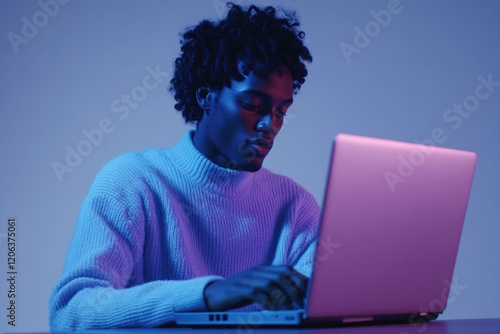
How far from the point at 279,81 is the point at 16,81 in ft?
3.65

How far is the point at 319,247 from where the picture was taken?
92 centimetres

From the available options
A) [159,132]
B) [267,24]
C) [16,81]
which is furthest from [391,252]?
[16,81]

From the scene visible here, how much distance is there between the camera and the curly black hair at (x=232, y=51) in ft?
5.37

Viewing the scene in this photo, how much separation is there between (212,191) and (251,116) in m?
0.21

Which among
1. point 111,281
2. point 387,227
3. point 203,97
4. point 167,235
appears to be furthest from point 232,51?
point 387,227

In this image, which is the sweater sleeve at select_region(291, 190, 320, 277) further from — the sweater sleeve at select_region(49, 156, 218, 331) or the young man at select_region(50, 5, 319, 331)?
the sweater sleeve at select_region(49, 156, 218, 331)

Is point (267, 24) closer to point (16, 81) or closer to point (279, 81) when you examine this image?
point (279, 81)

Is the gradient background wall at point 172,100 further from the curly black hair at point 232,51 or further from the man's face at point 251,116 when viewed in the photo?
the man's face at point 251,116

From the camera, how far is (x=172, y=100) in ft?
7.91

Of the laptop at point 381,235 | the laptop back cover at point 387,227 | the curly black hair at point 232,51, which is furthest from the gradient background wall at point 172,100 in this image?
the laptop back cover at point 387,227

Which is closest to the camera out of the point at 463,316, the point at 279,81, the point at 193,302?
the point at 193,302

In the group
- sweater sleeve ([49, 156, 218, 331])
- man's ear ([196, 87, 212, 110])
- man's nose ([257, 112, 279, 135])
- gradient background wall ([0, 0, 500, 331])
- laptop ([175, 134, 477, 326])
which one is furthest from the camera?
gradient background wall ([0, 0, 500, 331])

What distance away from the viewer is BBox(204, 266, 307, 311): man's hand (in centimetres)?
98

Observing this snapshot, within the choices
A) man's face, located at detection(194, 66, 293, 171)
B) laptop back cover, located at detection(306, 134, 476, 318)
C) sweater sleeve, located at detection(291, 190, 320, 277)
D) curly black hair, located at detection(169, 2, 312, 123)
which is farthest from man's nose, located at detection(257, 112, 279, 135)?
laptop back cover, located at detection(306, 134, 476, 318)
